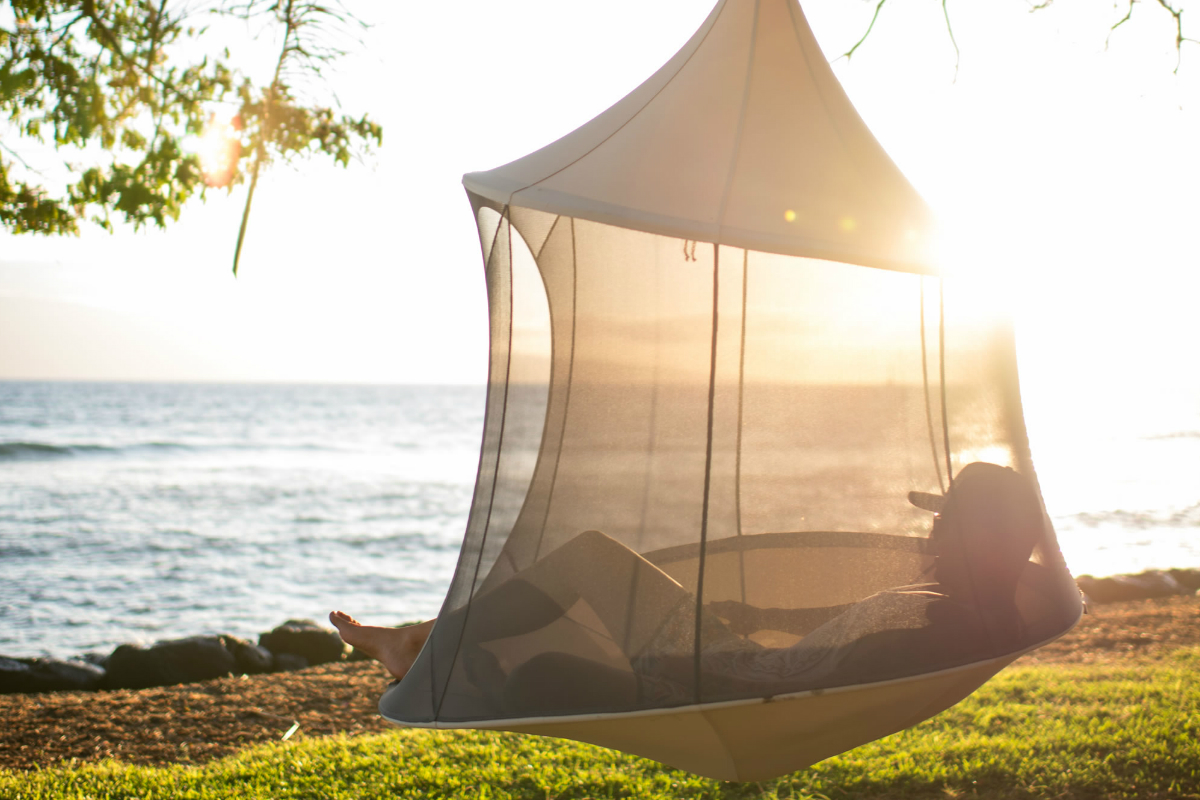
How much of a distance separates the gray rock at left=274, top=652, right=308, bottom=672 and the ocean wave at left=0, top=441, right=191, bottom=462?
2234 cm

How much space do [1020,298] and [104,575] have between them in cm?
1159

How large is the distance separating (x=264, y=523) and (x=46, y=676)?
9.57 metres

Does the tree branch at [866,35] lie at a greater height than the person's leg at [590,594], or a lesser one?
greater

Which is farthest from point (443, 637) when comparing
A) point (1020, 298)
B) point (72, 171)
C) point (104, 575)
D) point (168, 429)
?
point (168, 429)

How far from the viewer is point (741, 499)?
2.29 metres

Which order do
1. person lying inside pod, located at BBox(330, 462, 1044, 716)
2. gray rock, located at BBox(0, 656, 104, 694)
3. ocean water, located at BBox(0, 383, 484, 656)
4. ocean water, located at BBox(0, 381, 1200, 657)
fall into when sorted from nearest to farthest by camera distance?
person lying inside pod, located at BBox(330, 462, 1044, 716)
gray rock, located at BBox(0, 656, 104, 694)
ocean water, located at BBox(0, 383, 484, 656)
ocean water, located at BBox(0, 381, 1200, 657)

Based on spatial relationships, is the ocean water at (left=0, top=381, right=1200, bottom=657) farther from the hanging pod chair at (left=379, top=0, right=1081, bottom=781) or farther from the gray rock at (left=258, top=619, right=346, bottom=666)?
the hanging pod chair at (left=379, top=0, right=1081, bottom=781)

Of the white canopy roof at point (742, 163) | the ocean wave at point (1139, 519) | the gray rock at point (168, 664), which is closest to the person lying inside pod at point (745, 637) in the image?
the white canopy roof at point (742, 163)

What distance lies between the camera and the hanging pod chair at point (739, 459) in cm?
198

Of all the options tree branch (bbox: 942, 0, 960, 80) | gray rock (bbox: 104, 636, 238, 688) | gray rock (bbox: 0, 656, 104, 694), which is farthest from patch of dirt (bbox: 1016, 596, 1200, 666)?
gray rock (bbox: 0, 656, 104, 694)

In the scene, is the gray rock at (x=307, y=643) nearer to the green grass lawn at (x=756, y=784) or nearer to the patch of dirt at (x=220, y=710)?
the patch of dirt at (x=220, y=710)

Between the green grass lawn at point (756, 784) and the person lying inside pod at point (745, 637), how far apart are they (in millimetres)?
1477

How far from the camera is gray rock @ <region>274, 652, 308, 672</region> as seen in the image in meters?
6.29

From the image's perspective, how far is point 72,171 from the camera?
13.5ft
